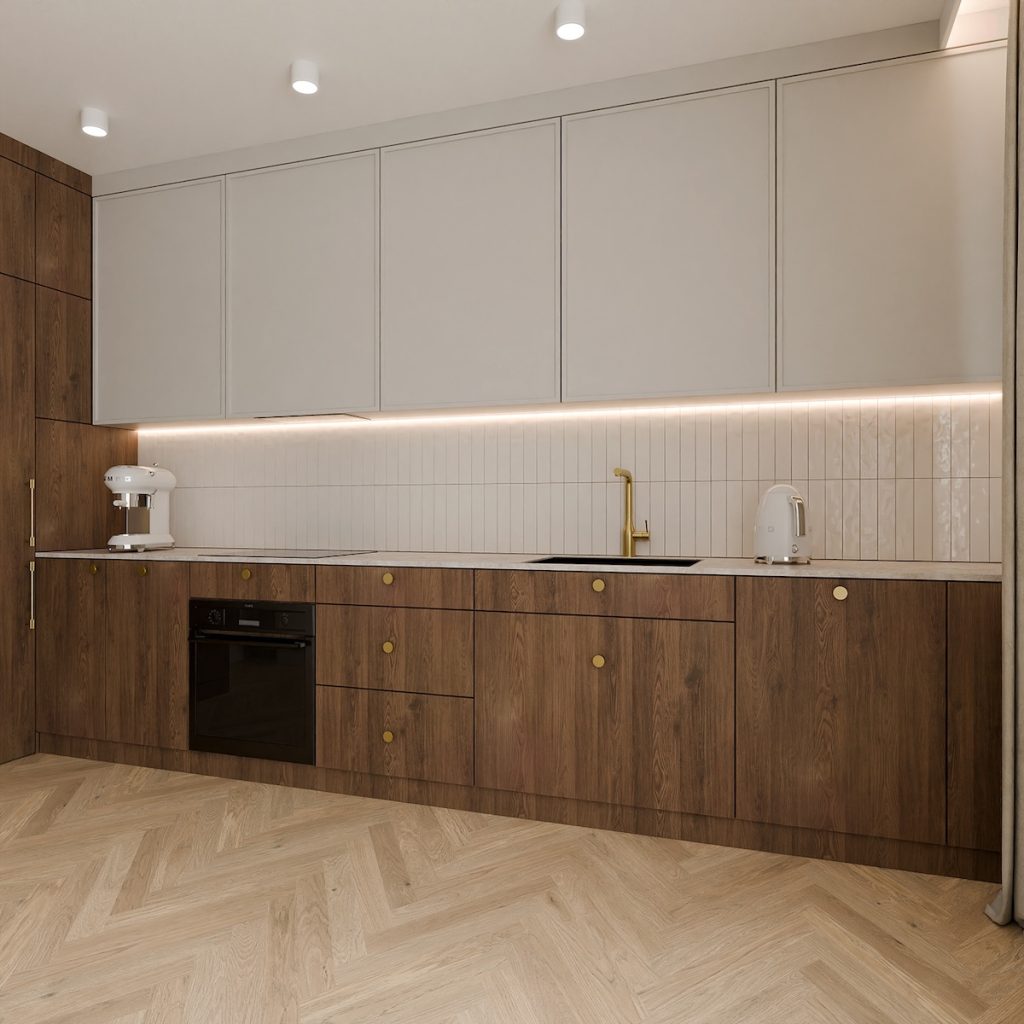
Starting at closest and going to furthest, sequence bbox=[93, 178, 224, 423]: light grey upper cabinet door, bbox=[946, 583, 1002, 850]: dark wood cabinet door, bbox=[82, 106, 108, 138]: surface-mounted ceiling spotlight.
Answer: bbox=[946, 583, 1002, 850]: dark wood cabinet door, bbox=[82, 106, 108, 138]: surface-mounted ceiling spotlight, bbox=[93, 178, 224, 423]: light grey upper cabinet door

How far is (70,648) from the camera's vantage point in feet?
10.9

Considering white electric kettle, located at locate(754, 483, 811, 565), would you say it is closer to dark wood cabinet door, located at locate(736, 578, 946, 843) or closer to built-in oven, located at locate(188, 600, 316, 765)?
dark wood cabinet door, located at locate(736, 578, 946, 843)

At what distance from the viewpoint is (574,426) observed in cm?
317

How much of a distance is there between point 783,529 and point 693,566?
0.33 metres

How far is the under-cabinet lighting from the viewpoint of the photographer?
2.76 m

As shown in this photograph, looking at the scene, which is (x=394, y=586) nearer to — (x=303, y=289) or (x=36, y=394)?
(x=303, y=289)

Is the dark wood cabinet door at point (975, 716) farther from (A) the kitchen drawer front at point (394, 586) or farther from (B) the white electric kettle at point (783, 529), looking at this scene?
(A) the kitchen drawer front at point (394, 586)

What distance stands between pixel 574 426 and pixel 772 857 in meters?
1.68

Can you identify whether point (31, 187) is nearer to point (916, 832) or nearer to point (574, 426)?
point (574, 426)

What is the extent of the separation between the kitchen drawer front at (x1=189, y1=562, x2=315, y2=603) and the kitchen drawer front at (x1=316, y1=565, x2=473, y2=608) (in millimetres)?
74

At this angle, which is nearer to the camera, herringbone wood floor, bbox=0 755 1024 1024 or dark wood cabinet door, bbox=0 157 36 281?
herringbone wood floor, bbox=0 755 1024 1024

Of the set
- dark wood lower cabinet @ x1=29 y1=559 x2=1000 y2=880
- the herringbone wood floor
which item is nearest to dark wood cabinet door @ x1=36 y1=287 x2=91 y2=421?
dark wood lower cabinet @ x1=29 y1=559 x2=1000 y2=880

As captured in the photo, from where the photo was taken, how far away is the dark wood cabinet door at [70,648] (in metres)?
3.27

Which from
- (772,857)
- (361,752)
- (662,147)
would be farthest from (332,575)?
(662,147)
